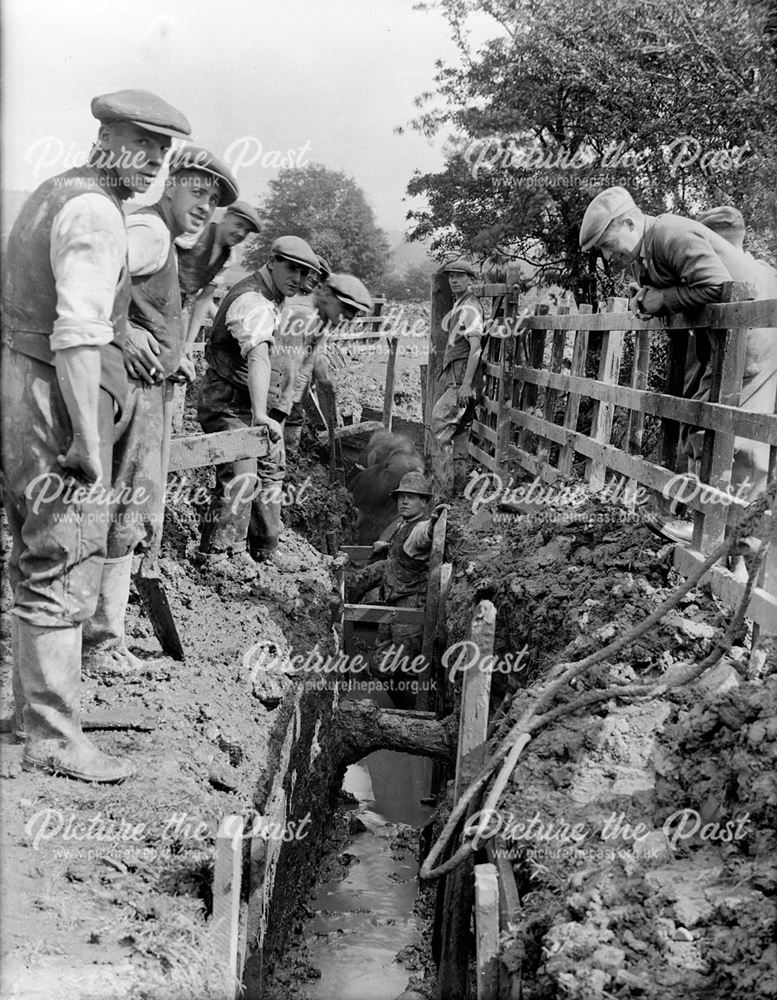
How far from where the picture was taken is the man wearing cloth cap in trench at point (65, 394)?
3.33m

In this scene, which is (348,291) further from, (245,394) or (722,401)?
(722,401)

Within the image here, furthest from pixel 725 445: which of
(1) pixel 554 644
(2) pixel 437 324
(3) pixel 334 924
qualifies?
(2) pixel 437 324

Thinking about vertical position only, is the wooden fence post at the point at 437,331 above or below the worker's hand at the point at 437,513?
above

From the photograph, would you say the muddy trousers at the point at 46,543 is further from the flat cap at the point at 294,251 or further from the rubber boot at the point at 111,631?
the flat cap at the point at 294,251

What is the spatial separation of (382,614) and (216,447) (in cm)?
297

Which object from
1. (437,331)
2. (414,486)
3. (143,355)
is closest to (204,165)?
(143,355)

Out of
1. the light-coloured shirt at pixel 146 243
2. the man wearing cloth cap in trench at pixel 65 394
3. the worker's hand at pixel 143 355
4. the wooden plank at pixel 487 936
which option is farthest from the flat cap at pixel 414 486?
the wooden plank at pixel 487 936

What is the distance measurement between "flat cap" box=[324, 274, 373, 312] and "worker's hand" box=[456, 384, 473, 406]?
12.1 feet

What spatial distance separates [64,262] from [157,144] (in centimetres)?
65

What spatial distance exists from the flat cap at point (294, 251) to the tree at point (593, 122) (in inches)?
217

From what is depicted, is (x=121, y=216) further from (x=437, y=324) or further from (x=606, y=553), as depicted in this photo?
(x=437, y=324)

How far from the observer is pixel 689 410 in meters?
4.80

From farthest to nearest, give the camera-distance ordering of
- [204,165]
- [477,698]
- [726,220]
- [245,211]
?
1. [726,220]
2. [245,211]
3. [204,165]
4. [477,698]

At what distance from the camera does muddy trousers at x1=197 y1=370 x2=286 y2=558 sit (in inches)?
251
